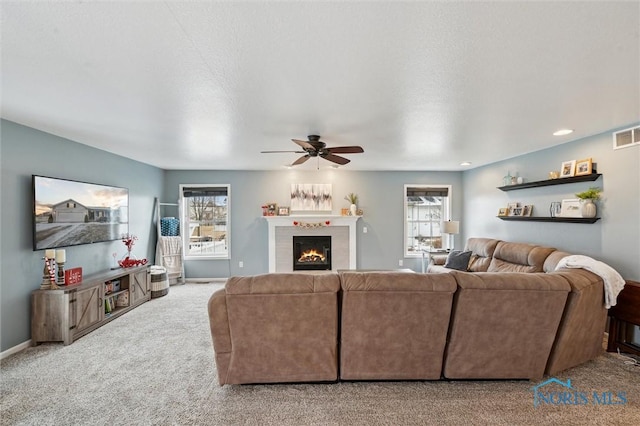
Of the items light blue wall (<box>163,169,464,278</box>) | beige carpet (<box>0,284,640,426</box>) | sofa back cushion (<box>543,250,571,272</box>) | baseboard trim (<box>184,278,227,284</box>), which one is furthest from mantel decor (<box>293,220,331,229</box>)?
sofa back cushion (<box>543,250,571,272</box>)

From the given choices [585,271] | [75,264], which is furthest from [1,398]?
[585,271]

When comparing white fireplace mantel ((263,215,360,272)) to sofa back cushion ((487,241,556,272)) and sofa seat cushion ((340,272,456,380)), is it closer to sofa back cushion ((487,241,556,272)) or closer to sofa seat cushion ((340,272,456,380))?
sofa back cushion ((487,241,556,272))

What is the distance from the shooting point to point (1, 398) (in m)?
2.31

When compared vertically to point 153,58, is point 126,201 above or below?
below

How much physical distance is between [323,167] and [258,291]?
14.6 ft

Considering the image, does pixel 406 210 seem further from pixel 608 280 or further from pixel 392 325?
pixel 392 325

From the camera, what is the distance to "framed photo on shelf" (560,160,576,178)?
3861 millimetres

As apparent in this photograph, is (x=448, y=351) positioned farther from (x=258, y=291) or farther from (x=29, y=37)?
(x=29, y=37)

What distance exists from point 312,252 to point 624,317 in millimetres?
4949

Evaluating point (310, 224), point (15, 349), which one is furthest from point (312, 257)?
point (15, 349)

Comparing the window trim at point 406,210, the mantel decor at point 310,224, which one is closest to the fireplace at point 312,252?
the mantel decor at point 310,224

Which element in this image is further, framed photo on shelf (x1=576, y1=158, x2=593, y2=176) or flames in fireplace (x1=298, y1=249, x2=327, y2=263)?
flames in fireplace (x1=298, y1=249, x2=327, y2=263)

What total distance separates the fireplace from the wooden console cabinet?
132 inches

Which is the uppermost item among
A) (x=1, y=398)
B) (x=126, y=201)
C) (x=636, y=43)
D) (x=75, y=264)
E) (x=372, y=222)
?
(x=636, y=43)
